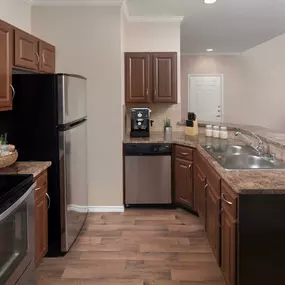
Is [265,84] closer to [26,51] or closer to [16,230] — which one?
[26,51]

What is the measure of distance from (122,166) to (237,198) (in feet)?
8.13

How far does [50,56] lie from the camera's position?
4.06 metres

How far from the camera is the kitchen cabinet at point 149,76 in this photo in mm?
5000

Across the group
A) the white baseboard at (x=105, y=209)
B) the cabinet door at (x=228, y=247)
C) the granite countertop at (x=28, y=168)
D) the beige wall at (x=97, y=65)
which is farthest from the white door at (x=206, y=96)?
the cabinet door at (x=228, y=247)

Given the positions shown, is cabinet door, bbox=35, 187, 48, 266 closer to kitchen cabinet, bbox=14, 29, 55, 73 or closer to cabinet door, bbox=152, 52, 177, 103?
kitchen cabinet, bbox=14, 29, 55, 73

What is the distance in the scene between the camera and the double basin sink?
3141 millimetres

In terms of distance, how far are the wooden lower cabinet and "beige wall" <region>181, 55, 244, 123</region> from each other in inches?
264

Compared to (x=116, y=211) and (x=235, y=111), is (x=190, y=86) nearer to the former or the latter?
(x=235, y=111)

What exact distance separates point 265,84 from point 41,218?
23.4 ft

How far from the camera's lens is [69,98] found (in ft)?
10.7

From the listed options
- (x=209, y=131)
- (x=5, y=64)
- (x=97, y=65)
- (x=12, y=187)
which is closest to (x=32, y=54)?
(x=5, y=64)

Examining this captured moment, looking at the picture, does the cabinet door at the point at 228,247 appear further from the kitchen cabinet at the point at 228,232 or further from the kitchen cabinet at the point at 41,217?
the kitchen cabinet at the point at 41,217

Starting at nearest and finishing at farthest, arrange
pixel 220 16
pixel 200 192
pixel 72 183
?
1. pixel 72 183
2. pixel 200 192
3. pixel 220 16

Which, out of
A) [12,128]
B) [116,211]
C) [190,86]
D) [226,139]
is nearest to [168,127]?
[226,139]
